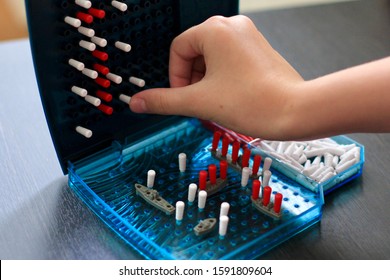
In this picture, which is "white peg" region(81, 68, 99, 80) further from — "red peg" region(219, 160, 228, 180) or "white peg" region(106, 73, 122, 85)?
"red peg" region(219, 160, 228, 180)

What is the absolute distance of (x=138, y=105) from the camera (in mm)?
783

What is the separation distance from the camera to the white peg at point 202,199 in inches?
28.2

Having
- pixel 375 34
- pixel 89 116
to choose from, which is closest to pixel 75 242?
pixel 89 116

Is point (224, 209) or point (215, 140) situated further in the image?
point (215, 140)

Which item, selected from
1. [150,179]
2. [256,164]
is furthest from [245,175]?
[150,179]

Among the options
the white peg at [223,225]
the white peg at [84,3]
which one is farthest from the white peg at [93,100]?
the white peg at [223,225]

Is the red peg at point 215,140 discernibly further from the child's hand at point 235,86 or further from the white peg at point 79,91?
the white peg at point 79,91

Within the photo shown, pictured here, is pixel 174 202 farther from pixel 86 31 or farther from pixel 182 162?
pixel 86 31

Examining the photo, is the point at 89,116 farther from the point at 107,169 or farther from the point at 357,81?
the point at 357,81

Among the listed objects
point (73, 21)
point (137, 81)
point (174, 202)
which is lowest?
point (174, 202)

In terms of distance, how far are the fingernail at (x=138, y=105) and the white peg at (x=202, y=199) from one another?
15cm

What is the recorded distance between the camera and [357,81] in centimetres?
64

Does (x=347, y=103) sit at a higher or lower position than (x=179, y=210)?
higher

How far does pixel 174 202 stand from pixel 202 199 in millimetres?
38
